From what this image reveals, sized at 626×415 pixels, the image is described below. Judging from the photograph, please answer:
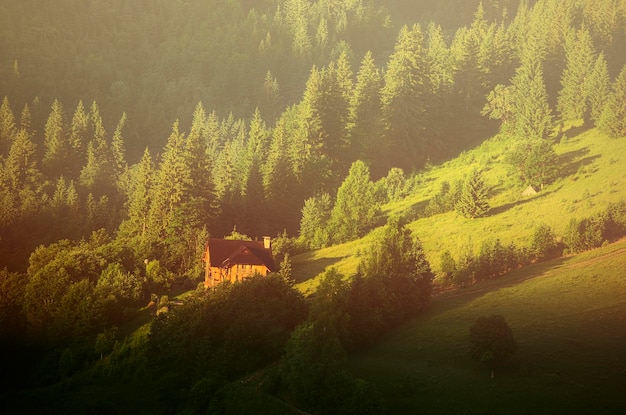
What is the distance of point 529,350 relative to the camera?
4753 centimetres

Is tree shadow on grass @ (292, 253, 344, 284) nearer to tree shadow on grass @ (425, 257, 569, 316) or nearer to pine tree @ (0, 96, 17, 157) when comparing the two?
tree shadow on grass @ (425, 257, 569, 316)

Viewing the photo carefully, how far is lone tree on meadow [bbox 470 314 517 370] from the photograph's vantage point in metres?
47.0

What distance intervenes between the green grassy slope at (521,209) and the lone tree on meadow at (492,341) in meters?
14.1

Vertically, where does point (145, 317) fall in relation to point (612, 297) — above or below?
above

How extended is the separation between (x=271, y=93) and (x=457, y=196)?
89370 mm

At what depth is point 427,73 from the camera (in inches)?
4422

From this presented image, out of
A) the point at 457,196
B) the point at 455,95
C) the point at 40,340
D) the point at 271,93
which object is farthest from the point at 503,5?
the point at 40,340

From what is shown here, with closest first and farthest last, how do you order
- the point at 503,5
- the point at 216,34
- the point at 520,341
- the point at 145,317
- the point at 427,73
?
the point at 520,341 < the point at 145,317 < the point at 427,73 < the point at 216,34 < the point at 503,5

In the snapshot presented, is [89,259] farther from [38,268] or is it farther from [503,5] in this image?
[503,5]

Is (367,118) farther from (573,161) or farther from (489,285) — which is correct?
(489,285)

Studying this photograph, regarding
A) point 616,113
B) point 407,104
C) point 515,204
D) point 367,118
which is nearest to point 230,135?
point 367,118

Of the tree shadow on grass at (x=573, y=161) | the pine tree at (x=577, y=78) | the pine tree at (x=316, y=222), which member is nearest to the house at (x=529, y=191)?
the tree shadow on grass at (x=573, y=161)

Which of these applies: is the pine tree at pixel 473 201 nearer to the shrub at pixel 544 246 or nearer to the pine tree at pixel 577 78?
the shrub at pixel 544 246

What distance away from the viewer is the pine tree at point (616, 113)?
7469 centimetres
